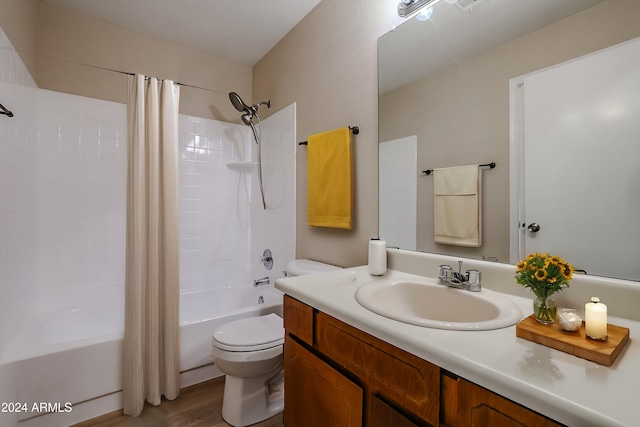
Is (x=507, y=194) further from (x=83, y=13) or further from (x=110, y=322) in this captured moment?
(x=83, y=13)

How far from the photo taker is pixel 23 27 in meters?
1.58

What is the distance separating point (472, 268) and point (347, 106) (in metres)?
1.08

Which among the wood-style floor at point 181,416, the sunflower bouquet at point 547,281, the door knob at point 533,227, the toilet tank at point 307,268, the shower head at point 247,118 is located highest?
the shower head at point 247,118

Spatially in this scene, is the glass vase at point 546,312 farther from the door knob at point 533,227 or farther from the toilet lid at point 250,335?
A: the toilet lid at point 250,335

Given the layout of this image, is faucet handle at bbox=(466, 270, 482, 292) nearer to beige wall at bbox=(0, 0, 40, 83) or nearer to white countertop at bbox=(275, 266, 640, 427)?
white countertop at bbox=(275, 266, 640, 427)

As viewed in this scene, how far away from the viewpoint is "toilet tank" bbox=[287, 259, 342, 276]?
5.35 feet

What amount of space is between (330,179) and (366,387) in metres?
1.12

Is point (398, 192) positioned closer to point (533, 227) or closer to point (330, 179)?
point (330, 179)

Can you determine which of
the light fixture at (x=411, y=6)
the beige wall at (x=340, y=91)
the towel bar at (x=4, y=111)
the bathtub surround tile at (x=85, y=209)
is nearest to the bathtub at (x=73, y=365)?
the bathtub surround tile at (x=85, y=209)

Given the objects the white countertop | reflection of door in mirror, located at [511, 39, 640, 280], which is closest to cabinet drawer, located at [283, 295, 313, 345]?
the white countertop

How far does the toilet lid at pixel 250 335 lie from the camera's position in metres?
1.40

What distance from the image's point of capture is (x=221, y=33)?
2.16 meters

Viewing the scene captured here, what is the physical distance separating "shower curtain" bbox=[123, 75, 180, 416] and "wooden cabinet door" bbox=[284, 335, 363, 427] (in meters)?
0.96

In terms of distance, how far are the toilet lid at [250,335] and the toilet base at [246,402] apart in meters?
0.21
